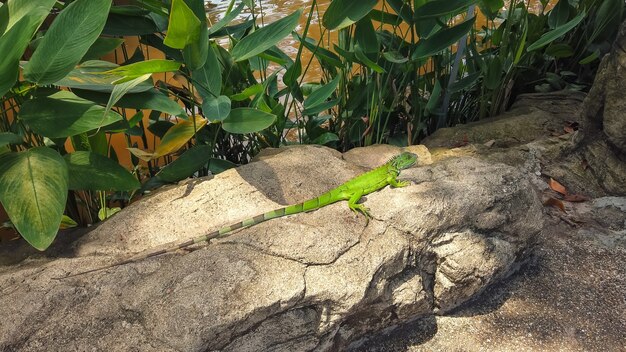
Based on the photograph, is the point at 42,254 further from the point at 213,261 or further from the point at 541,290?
the point at 541,290

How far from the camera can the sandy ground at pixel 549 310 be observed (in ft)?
6.64

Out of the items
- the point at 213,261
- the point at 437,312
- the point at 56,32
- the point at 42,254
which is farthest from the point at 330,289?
the point at 56,32

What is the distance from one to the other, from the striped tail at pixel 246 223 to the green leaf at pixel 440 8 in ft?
4.10

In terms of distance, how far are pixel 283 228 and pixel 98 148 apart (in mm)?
1279

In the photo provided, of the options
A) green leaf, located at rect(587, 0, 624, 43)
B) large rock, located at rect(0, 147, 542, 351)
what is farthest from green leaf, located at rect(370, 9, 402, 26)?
green leaf, located at rect(587, 0, 624, 43)

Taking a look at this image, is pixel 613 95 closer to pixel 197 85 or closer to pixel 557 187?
pixel 557 187

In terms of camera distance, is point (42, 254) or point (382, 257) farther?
point (42, 254)

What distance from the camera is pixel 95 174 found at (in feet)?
7.43

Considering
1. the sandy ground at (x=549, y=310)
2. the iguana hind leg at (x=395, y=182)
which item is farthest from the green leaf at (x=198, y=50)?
the sandy ground at (x=549, y=310)

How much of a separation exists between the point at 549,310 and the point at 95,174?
217 cm

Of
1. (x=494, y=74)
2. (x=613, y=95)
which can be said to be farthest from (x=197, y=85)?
(x=613, y=95)

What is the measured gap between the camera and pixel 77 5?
202cm

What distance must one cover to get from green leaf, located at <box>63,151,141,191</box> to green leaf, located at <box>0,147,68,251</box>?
0.81ft

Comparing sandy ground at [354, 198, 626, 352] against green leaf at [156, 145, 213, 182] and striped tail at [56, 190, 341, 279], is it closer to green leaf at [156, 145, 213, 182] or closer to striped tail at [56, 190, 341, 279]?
striped tail at [56, 190, 341, 279]
